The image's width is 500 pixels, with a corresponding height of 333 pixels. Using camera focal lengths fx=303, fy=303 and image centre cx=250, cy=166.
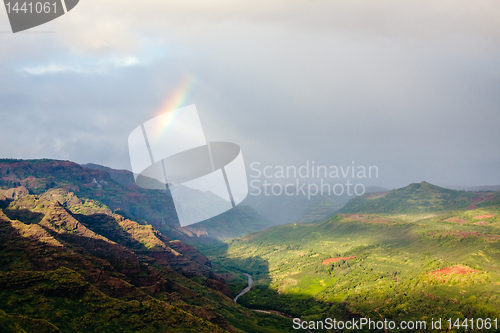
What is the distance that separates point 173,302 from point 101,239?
1352 inches

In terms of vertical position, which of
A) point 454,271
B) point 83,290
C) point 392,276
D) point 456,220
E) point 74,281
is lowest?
point 456,220

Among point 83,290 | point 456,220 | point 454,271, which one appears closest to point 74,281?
point 83,290

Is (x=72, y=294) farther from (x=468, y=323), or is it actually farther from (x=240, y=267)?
(x=240, y=267)

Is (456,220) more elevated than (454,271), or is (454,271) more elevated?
(454,271)

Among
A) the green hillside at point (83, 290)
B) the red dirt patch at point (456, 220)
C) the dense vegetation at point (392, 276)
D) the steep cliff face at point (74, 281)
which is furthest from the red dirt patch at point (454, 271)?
the red dirt patch at point (456, 220)

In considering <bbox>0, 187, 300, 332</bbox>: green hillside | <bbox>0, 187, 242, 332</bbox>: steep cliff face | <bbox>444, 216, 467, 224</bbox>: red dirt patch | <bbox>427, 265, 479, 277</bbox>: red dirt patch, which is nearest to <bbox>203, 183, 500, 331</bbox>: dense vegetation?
<bbox>427, 265, 479, 277</bbox>: red dirt patch

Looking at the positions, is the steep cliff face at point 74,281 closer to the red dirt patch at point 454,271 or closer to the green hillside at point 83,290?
the green hillside at point 83,290

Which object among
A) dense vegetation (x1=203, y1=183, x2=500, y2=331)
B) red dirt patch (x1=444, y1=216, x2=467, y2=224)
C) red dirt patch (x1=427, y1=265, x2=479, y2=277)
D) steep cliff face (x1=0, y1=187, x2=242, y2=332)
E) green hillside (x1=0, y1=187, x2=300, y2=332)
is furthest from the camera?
red dirt patch (x1=444, y1=216, x2=467, y2=224)

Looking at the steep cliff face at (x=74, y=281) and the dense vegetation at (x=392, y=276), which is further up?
the steep cliff face at (x=74, y=281)

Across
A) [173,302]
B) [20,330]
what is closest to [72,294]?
[20,330]

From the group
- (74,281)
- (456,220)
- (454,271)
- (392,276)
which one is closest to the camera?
(74,281)

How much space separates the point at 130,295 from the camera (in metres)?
58.8

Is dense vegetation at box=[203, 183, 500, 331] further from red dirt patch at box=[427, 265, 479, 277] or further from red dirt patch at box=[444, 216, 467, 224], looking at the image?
red dirt patch at box=[444, 216, 467, 224]

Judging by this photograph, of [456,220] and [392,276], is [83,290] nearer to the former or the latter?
[392,276]
